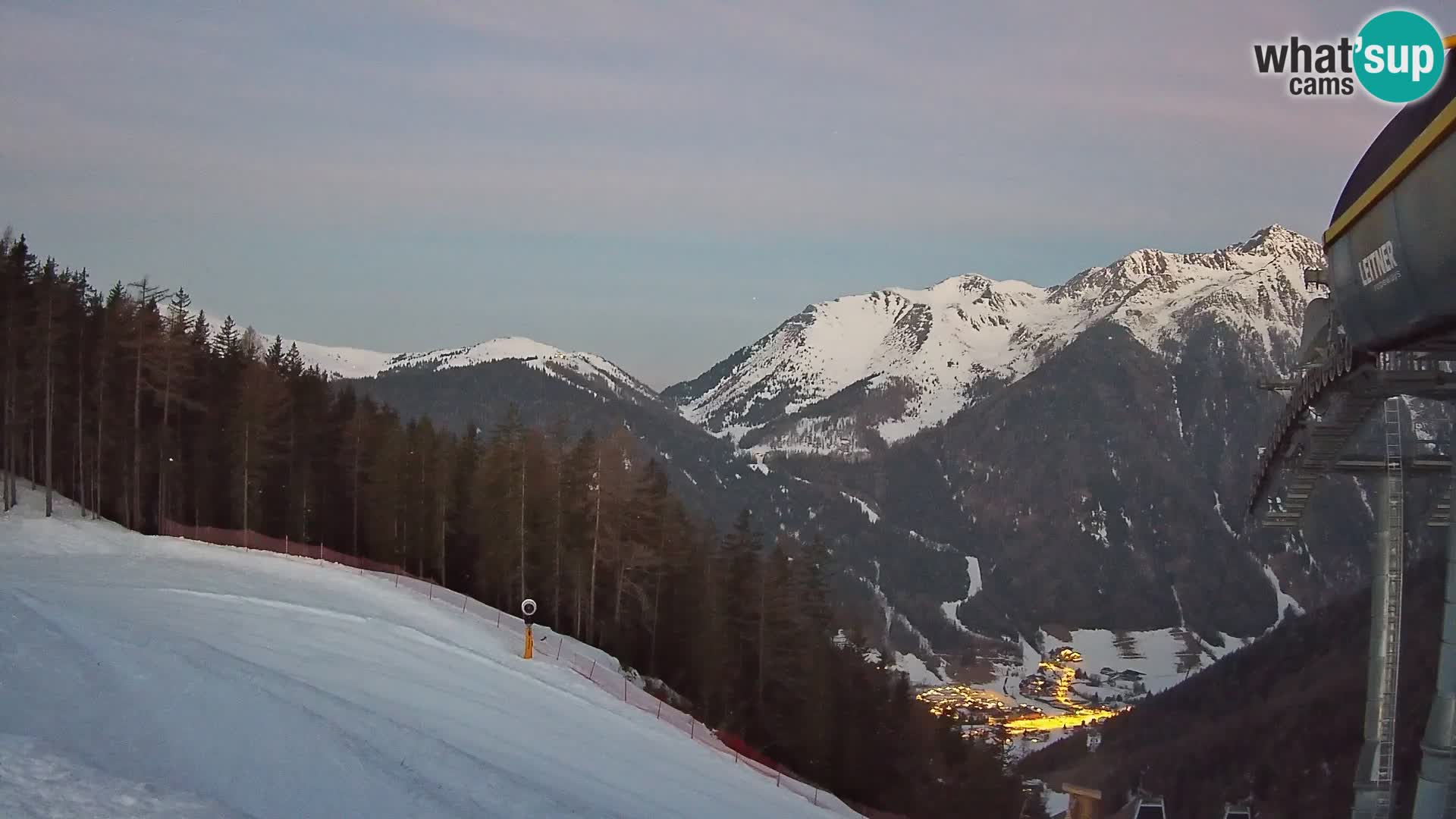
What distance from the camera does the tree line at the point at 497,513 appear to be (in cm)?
4822

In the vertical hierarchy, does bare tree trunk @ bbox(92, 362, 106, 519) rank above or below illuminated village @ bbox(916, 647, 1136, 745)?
above

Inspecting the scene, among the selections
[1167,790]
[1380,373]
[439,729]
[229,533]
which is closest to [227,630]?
[439,729]

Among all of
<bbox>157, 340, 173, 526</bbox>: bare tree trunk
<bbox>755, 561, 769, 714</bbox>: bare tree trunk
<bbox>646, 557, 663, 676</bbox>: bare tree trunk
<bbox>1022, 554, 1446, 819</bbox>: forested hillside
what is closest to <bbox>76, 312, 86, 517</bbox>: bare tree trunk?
<bbox>157, 340, 173, 526</bbox>: bare tree trunk

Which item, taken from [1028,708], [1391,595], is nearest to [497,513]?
[1391,595]

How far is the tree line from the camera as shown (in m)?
48.2

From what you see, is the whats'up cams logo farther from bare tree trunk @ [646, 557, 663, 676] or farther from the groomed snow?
bare tree trunk @ [646, 557, 663, 676]

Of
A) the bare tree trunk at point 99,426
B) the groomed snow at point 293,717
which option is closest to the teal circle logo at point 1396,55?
the groomed snow at point 293,717

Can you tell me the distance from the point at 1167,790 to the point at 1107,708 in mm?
101365

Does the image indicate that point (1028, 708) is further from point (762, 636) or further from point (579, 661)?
point (579, 661)

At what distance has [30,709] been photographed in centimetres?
1550

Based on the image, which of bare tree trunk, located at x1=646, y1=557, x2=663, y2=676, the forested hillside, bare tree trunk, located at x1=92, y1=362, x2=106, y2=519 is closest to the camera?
bare tree trunk, located at x1=92, y1=362, x2=106, y2=519

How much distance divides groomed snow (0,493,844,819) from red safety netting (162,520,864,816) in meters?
2.22

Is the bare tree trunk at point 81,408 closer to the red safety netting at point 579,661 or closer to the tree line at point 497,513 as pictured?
the tree line at point 497,513

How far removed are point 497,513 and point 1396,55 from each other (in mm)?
41115
